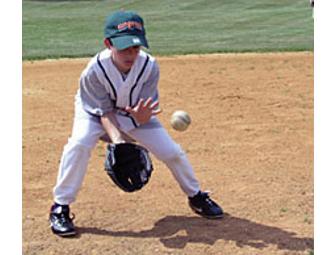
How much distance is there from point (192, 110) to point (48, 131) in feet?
5.36

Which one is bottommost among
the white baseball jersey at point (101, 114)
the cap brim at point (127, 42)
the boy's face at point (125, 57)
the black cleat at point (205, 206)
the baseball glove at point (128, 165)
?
the black cleat at point (205, 206)

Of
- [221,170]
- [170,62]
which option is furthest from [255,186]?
[170,62]

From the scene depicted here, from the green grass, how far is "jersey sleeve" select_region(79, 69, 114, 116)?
27.0 feet

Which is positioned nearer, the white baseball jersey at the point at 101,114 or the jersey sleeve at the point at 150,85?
the white baseball jersey at the point at 101,114

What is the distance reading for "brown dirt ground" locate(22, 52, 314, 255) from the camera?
3.89 m

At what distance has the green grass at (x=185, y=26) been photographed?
44.1ft

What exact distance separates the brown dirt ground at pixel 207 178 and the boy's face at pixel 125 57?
96cm

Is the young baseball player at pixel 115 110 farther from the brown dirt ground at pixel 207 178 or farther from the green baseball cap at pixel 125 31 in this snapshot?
the brown dirt ground at pixel 207 178

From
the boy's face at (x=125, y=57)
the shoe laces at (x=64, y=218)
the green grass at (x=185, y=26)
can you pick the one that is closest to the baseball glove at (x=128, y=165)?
the shoe laces at (x=64, y=218)

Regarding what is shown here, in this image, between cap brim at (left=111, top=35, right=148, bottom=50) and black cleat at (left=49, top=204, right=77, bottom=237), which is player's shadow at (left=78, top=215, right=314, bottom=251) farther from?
cap brim at (left=111, top=35, right=148, bottom=50)

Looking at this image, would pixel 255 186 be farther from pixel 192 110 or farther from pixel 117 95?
pixel 192 110

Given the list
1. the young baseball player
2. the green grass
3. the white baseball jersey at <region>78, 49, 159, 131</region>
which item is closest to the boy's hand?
the young baseball player

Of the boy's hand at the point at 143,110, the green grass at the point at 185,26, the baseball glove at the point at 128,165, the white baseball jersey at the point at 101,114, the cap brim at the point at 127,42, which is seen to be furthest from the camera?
the green grass at the point at 185,26

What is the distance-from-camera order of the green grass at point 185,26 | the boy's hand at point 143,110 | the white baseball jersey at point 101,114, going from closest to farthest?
the boy's hand at point 143,110 < the white baseball jersey at point 101,114 < the green grass at point 185,26
